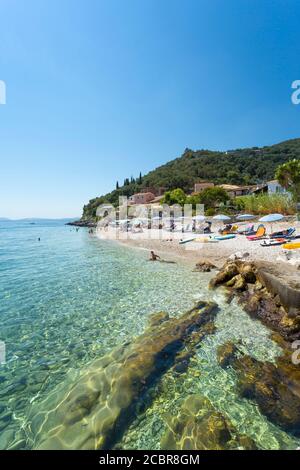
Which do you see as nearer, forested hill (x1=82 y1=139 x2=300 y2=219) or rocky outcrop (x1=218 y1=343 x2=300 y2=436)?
rocky outcrop (x1=218 y1=343 x2=300 y2=436)

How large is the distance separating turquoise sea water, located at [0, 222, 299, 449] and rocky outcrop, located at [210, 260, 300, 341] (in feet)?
1.69

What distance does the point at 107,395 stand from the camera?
4.18 metres

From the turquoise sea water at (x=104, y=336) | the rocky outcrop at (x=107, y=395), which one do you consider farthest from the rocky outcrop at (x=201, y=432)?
the rocky outcrop at (x=107, y=395)

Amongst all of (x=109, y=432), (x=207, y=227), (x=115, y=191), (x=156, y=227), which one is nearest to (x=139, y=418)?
(x=109, y=432)

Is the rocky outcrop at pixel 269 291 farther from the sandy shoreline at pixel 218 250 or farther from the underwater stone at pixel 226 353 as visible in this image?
the sandy shoreline at pixel 218 250

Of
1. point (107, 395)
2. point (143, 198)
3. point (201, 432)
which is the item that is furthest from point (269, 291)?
point (143, 198)

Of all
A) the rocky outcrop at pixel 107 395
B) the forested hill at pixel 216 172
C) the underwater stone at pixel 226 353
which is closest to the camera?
the rocky outcrop at pixel 107 395

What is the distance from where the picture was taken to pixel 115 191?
9888 centimetres

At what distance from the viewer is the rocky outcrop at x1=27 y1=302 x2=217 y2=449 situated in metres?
3.46

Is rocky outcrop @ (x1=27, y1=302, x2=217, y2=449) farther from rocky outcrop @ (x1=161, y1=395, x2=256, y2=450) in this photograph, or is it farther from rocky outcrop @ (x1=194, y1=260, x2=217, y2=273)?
rocky outcrop @ (x1=194, y1=260, x2=217, y2=273)

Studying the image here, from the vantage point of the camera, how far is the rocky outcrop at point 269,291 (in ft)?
20.5

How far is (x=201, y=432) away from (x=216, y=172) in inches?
3694

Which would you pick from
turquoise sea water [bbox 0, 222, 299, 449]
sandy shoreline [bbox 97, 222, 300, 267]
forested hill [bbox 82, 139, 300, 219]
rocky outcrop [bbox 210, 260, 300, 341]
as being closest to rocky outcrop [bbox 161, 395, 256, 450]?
turquoise sea water [bbox 0, 222, 299, 449]

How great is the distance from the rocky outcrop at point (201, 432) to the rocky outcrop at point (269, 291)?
3.38 m
